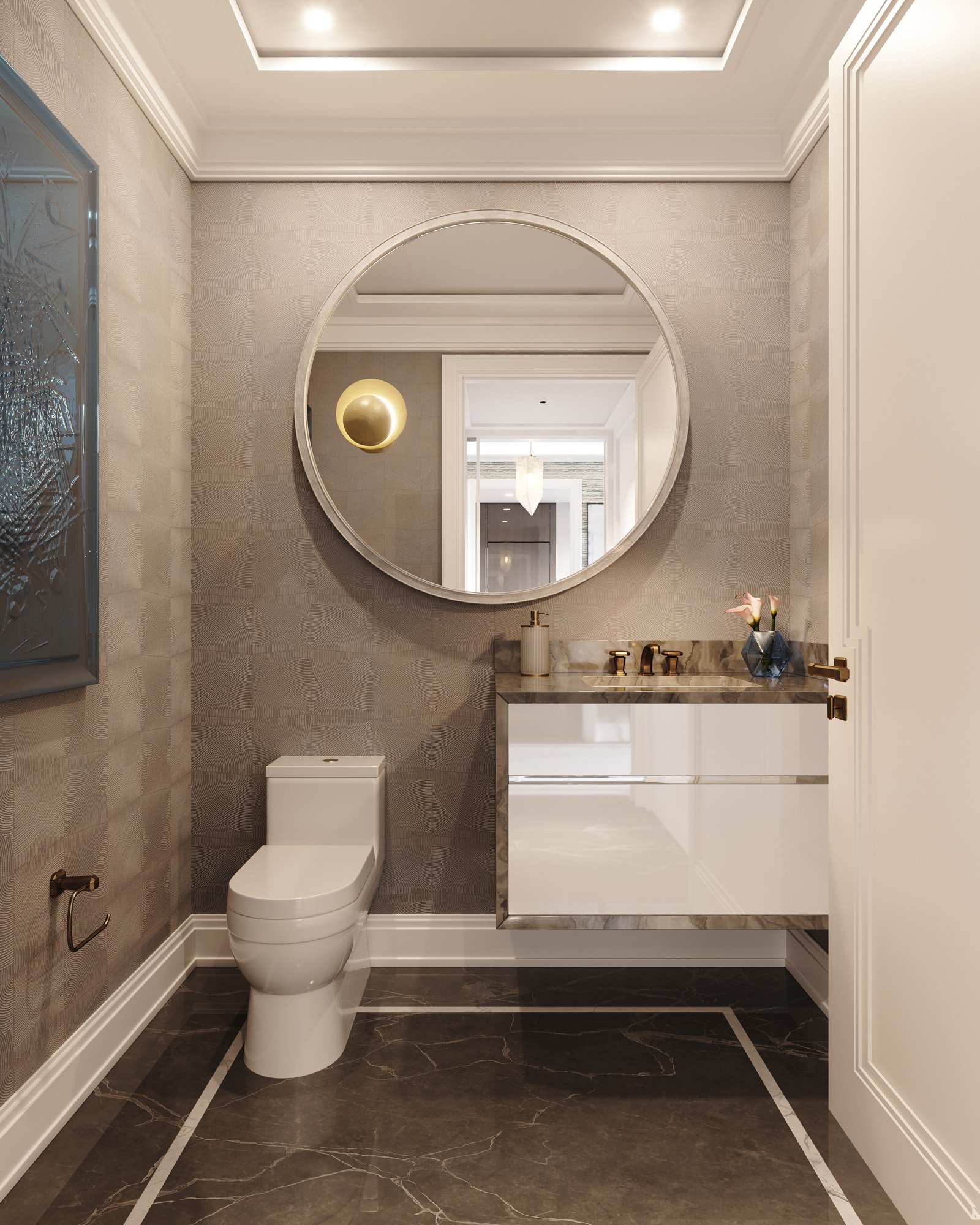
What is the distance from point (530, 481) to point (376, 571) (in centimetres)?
53

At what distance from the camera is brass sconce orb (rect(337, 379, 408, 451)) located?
2447 mm

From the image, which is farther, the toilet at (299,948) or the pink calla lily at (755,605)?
the pink calla lily at (755,605)

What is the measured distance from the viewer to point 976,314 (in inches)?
48.5

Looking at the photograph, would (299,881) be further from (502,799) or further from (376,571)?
(376,571)

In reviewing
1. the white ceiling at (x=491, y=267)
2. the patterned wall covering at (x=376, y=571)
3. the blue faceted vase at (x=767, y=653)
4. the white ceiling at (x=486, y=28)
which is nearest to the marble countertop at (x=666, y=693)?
the blue faceted vase at (x=767, y=653)

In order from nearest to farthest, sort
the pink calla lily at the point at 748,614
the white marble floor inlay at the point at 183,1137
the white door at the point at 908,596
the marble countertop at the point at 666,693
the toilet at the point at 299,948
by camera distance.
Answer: the white door at the point at 908,596, the white marble floor inlay at the point at 183,1137, the toilet at the point at 299,948, the marble countertop at the point at 666,693, the pink calla lily at the point at 748,614

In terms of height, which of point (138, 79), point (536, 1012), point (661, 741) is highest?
point (138, 79)

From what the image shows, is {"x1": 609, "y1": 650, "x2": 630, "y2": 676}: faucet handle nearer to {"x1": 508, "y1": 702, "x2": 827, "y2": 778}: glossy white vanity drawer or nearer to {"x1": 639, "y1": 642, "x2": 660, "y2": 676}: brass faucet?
{"x1": 639, "y1": 642, "x2": 660, "y2": 676}: brass faucet

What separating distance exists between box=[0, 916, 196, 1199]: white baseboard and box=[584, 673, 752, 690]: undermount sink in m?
1.37

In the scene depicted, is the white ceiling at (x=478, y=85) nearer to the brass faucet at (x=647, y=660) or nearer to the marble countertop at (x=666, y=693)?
the brass faucet at (x=647, y=660)

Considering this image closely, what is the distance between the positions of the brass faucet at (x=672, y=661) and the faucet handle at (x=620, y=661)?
12 centimetres

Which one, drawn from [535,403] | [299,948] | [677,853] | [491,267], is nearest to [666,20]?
[491,267]

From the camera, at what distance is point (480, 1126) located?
172 cm

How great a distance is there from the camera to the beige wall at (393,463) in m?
2.45
